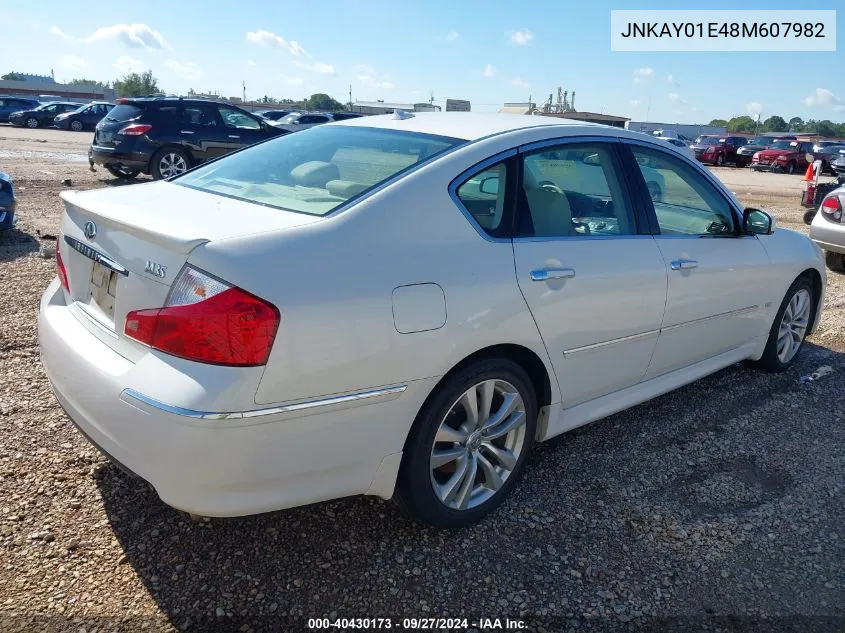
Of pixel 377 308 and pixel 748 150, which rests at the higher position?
pixel 748 150

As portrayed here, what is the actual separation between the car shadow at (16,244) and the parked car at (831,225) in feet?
27.9

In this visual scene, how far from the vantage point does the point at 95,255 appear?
8.65 feet

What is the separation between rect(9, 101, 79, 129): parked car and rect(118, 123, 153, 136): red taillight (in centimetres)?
2557

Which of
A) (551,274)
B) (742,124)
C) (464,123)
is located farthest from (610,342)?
(742,124)

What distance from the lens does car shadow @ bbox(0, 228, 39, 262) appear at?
6.95 meters

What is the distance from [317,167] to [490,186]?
79cm

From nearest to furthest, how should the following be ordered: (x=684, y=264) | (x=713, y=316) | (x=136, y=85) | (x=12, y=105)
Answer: (x=684, y=264), (x=713, y=316), (x=12, y=105), (x=136, y=85)

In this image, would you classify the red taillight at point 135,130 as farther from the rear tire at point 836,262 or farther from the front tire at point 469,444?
the front tire at point 469,444

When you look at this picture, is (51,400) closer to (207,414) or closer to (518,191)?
(207,414)

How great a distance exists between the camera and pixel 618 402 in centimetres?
350

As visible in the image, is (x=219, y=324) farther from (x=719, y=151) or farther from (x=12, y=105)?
(x=12, y=105)

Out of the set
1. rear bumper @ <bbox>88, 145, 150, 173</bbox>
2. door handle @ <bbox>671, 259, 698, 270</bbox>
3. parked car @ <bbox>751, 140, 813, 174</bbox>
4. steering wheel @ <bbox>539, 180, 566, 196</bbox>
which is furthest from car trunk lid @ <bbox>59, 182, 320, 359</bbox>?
parked car @ <bbox>751, 140, 813, 174</bbox>

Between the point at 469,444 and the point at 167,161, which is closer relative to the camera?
the point at 469,444

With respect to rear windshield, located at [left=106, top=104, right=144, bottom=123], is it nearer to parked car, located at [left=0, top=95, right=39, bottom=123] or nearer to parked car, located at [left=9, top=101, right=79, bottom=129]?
parked car, located at [left=9, top=101, right=79, bottom=129]
